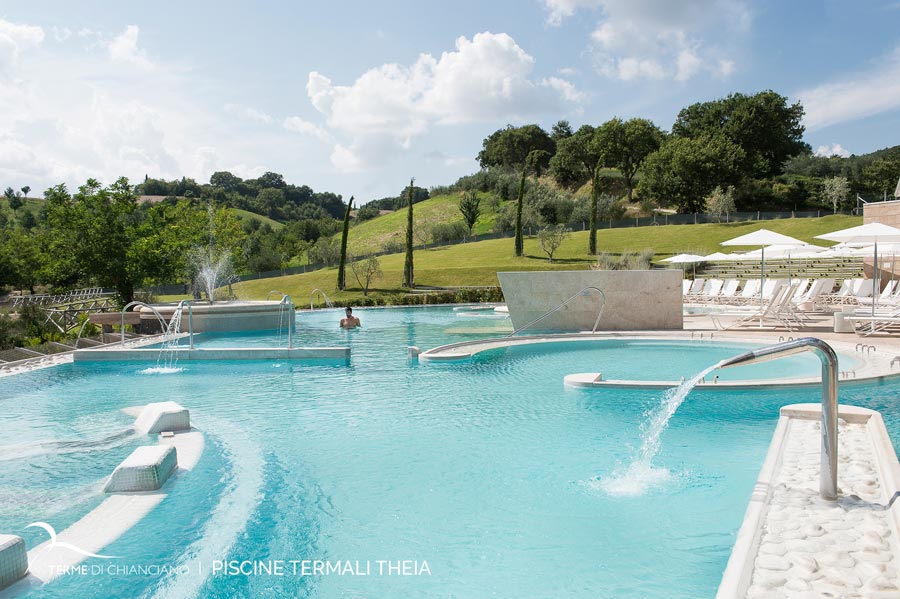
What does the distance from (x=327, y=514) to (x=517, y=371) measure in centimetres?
570

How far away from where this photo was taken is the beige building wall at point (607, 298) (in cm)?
1323

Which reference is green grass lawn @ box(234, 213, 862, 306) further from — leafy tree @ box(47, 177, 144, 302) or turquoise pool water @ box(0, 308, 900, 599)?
turquoise pool water @ box(0, 308, 900, 599)

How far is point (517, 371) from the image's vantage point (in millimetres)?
9797

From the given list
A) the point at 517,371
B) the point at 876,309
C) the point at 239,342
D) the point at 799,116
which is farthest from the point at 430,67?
the point at 799,116

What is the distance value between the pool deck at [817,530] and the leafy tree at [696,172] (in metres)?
56.3

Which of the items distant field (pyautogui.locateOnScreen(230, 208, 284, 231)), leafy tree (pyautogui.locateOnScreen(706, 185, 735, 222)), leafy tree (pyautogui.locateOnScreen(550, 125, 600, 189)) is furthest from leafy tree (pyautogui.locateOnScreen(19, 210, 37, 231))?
leafy tree (pyautogui.locateOnScreen(706, 185, 735, 222))

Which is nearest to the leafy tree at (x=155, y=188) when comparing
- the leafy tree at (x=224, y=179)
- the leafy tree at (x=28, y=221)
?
the leafy tree at (x=224, y=179)

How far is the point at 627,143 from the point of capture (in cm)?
6950

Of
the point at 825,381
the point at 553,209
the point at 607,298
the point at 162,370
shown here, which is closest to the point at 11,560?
the point at 825,381

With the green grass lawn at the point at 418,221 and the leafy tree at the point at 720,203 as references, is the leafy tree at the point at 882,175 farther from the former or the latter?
the green grass lawn at the point at 418,221

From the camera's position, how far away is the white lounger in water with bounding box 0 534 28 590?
3.25 metres

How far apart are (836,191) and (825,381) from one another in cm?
6124

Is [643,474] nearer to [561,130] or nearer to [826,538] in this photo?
[826,538]

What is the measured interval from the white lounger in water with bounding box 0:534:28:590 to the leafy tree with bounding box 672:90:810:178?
222 ft
